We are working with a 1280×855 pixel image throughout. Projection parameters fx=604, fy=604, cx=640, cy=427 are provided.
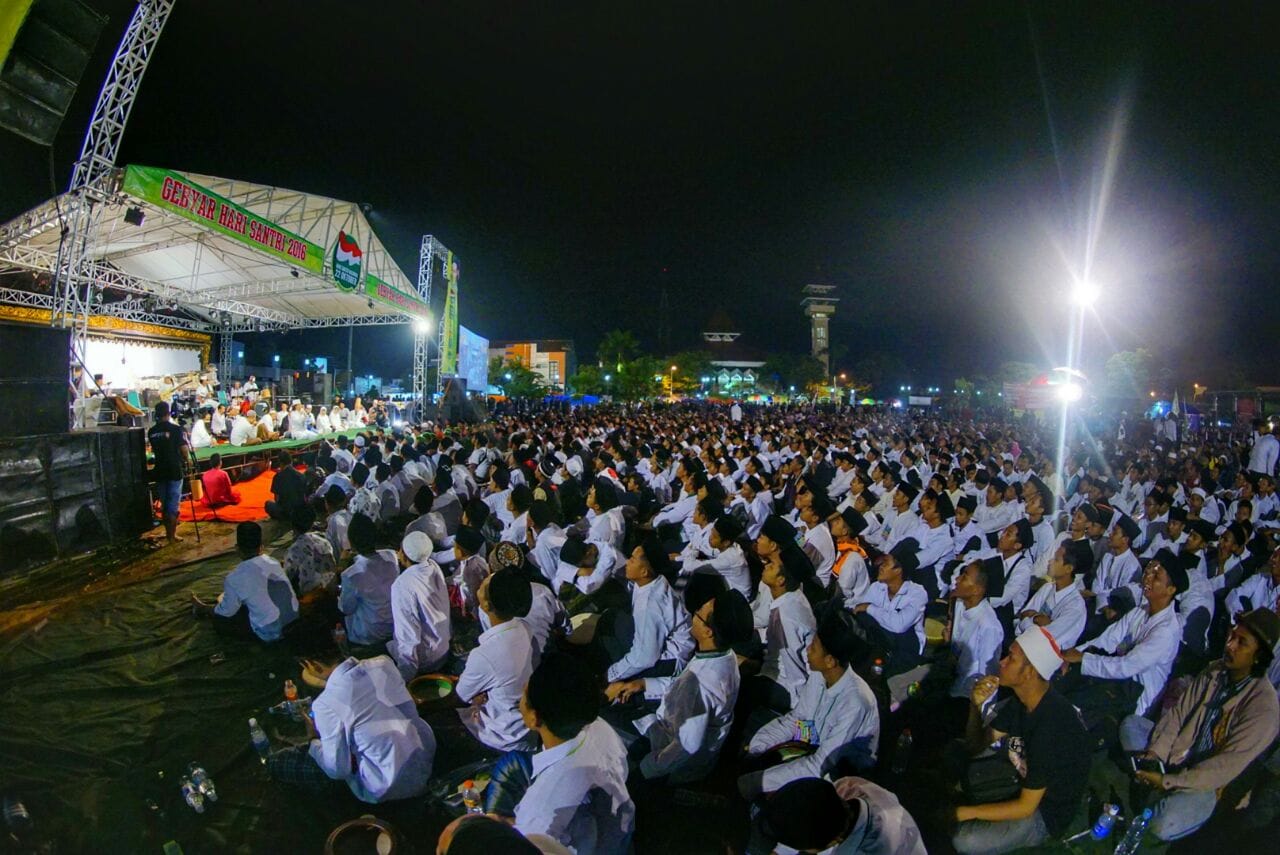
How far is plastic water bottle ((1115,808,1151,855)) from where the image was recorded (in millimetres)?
2711

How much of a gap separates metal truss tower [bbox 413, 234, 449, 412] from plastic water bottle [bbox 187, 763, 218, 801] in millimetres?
17333

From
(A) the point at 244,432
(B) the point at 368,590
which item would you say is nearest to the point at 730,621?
(B) the point at 368,590

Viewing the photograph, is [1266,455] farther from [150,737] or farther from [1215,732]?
[150,737]

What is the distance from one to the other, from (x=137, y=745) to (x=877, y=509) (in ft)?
24.0

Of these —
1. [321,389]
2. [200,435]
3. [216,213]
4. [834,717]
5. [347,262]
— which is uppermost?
[347,262]

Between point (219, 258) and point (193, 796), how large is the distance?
17.3m

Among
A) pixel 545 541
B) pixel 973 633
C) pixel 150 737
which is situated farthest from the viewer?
pixel 545 541

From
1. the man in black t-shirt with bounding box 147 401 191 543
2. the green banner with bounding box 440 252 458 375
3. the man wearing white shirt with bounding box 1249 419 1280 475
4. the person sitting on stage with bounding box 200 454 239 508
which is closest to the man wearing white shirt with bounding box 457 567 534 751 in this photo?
the man in black t-shirt with bounding box 147 401 191 543

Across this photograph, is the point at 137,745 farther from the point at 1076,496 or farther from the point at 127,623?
the point at 1076,496

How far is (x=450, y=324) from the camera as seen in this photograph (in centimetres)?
2152

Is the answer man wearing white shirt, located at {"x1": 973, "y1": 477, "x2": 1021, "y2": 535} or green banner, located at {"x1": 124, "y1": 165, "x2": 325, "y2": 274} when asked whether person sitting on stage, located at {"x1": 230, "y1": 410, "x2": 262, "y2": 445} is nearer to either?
green banner, located at {"x1": 124, "y1": 165, "x2": 325, "y2": 274}

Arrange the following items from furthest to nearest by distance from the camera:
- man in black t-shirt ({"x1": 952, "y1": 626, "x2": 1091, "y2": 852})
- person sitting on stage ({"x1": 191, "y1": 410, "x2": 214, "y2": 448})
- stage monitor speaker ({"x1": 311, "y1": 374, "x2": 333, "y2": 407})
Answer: stage monitor speaker ({"x1": 311, "y1": 374, "x2": 333, "y2": 407}) → person sitting on stage ({"x1": 191, "y1": 410, "x2": 214, "y2": 448}) → man in black t-shirt ({"x1": 952, "y1": 626, "x2": 1091, "y2": 852})

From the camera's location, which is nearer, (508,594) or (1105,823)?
(1105,823)

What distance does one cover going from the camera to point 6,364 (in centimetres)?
585
